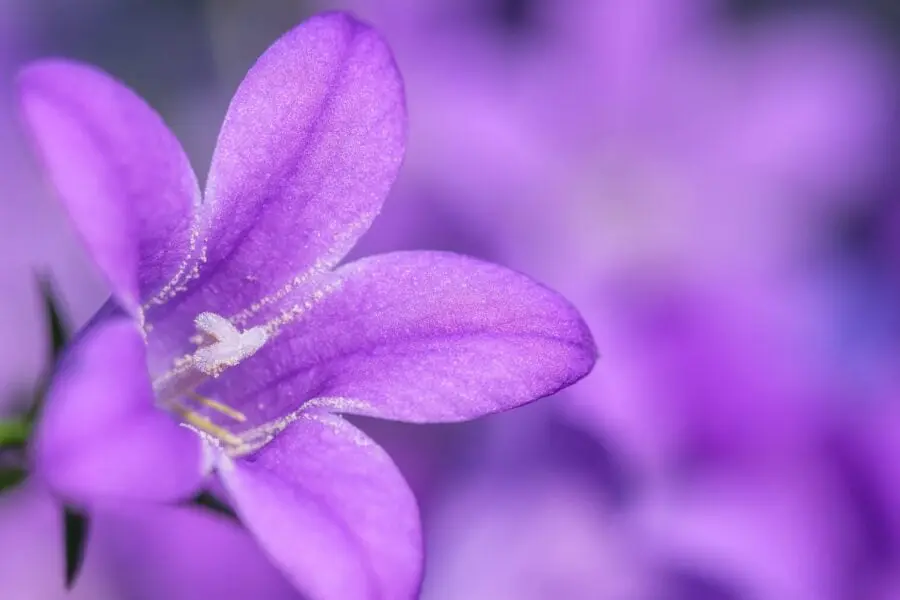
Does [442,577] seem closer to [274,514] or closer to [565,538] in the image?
[565,538]

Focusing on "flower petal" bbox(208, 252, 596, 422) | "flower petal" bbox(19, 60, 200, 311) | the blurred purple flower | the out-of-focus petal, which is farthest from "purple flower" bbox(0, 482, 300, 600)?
"flower petal" bbox(19, 60, 200, 311)

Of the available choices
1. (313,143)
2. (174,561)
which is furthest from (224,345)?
(174,561)

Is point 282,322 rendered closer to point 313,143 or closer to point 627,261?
point 313,143

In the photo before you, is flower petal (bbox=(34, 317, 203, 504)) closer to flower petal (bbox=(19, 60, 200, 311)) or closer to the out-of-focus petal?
flower petal (bbox=(19, 60, 200, 311))

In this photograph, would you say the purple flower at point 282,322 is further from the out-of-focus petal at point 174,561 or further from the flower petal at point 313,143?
the out-of-focus petal at point 174,561

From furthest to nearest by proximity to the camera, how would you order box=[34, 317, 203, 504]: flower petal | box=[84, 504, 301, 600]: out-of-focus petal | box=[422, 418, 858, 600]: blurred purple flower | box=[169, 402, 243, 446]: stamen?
box=[422, 418, 858, 600]: blurred purple flower → box=[84, 504, 301, 600]: out-of-focus petal → box=[169, 402, 243, 446]: stamen → box=[34, 317, 203, 504]: flower petal

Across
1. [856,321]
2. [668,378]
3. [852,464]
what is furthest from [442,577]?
[856,321]
